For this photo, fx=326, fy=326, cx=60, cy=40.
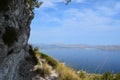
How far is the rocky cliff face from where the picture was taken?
1455cm

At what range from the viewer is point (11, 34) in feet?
50.3

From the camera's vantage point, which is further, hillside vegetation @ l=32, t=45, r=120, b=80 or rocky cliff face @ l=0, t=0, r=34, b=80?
hillside vegetation @ l=32, t=45, r=120, b=80

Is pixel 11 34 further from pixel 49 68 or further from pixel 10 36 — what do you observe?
pixel 49 68

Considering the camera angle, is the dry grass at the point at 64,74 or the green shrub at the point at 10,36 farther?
the dry grass at the point at 64,74

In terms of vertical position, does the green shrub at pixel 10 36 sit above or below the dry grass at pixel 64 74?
above

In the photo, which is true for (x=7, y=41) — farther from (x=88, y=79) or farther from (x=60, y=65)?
(x=88, y=79)

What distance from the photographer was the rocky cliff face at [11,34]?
47.7ft

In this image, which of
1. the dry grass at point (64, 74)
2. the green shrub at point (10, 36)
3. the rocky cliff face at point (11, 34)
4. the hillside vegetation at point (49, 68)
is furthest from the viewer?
the dry grass at point (64, 74)

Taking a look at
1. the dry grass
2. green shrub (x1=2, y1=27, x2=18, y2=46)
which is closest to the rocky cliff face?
green shrub (x1=2, y1=27, x2=18, y2=46)

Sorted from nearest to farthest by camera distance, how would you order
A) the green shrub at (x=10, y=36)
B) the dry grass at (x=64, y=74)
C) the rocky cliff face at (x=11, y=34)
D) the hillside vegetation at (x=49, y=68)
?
the rocky cliff face at (x=11, y=34) → the green shrub at (x=10, y=36) → the hillside vegetation at (x=49, y=68) → the dry grass at (x=64, y=74)

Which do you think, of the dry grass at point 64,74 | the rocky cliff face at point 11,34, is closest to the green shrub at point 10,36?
the rocky cliff face at point 11,34

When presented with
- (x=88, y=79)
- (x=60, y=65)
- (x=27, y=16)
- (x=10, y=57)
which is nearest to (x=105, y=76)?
(x=88, y=79)

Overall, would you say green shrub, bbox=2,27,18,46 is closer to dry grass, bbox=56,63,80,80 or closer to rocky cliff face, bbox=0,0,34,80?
rocky cliff face, bbox=0,0,34,80

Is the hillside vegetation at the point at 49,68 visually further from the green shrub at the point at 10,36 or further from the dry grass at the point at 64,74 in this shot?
the green shrub at the point at 10,36
